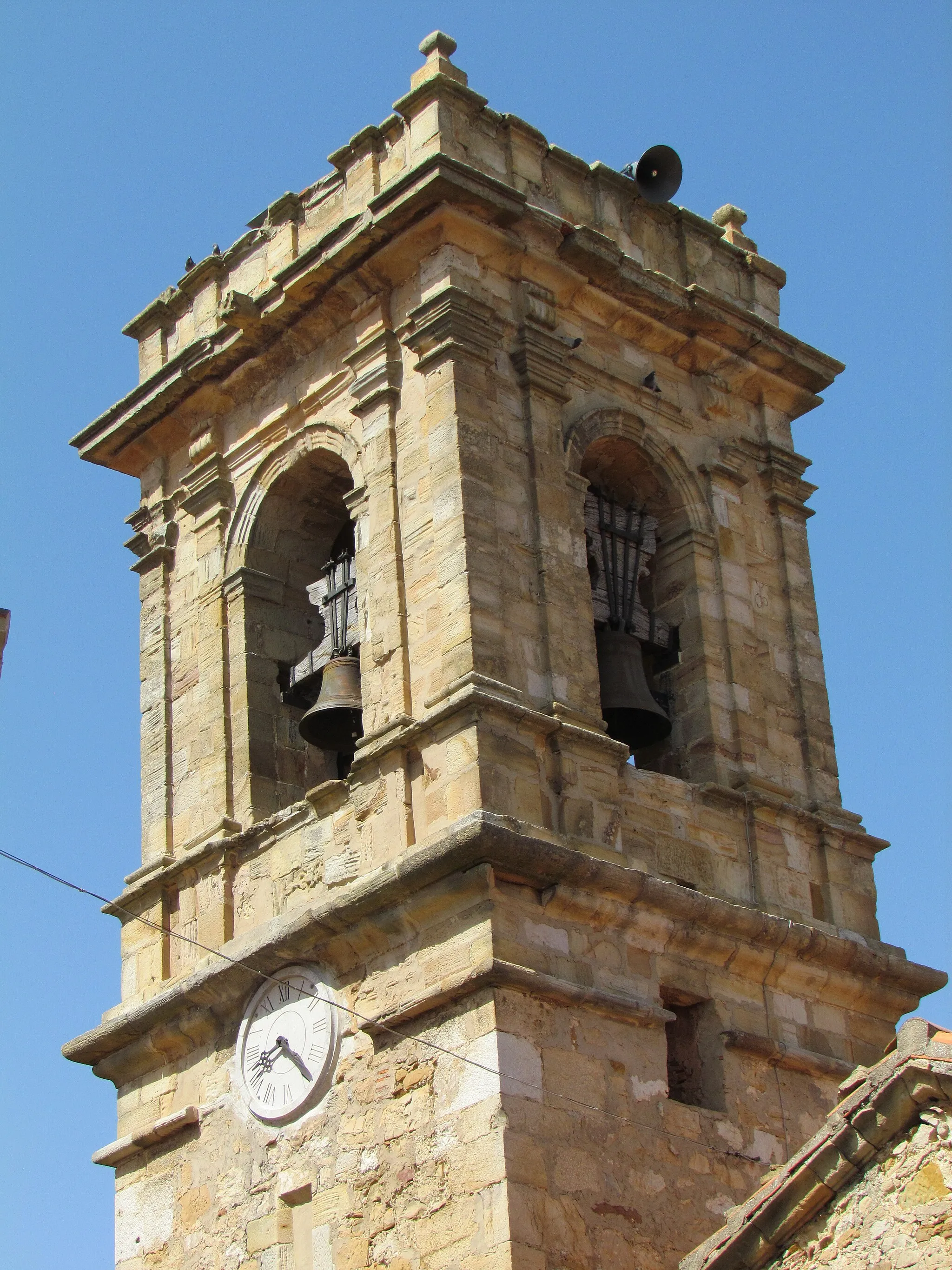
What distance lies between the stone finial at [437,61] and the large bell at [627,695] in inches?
147

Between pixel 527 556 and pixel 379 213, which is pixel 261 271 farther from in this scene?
pixel 527 556

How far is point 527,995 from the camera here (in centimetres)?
1478

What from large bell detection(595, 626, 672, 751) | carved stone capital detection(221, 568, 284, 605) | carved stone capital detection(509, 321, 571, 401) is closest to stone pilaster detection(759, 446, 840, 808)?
large bell detection(595, 626, 672, 751)

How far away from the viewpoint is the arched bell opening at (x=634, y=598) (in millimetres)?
17109

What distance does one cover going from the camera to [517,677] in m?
16.0

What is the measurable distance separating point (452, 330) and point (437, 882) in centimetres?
366

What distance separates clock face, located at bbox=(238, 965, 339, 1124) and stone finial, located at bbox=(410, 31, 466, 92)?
585 centimetres

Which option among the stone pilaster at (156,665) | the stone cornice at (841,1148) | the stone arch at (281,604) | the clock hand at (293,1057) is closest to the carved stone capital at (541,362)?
the stone arch at (281,604)

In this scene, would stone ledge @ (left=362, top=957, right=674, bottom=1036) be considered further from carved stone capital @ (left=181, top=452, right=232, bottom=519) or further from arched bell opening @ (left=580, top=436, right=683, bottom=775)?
carved stone capital @ (left=181, top=452, right=232, bottom=519)

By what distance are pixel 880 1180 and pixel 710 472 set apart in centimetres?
769

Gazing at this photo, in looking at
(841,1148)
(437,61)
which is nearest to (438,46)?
(437,61)

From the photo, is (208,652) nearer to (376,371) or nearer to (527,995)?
(376,371)

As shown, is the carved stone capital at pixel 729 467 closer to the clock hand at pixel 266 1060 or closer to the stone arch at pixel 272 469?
the stone arch at pixel 272 469

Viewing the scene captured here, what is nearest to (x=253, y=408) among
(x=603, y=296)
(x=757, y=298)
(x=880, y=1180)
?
(x=603, y=296)
